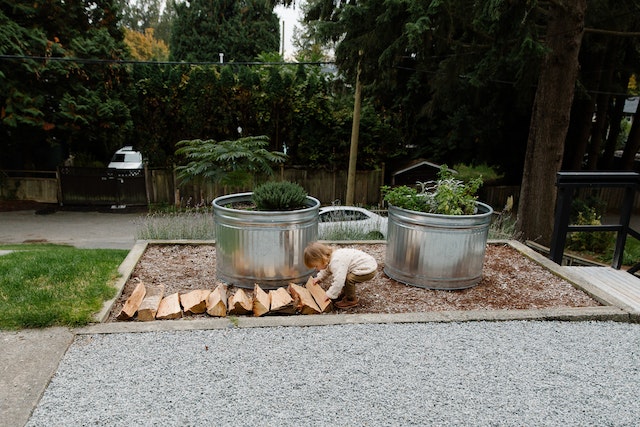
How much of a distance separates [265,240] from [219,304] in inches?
36.3

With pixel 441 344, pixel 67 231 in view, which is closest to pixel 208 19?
pixel 67 231

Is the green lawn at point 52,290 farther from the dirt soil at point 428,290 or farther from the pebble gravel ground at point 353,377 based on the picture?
the pebble gravel ground at point 353,377

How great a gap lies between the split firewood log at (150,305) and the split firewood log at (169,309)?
0.15ft

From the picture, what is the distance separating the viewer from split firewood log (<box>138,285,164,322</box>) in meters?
4.06

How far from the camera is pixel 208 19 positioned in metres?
29.1

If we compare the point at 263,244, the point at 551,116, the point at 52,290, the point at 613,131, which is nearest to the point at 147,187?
the point at 52,290

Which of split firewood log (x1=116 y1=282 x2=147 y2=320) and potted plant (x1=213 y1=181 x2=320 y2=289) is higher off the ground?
potted plant (x1=213 y1=181 x2=320 y2=289)

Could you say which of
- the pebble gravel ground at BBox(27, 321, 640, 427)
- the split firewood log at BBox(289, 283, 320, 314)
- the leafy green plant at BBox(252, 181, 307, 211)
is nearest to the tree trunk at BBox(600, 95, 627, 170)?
the pebble gravel ground at BBox(27, 321, 640, 427)

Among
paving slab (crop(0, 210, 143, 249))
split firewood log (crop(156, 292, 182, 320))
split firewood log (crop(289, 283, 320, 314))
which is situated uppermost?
split firewood log (crop(289, 283, 320, 314))

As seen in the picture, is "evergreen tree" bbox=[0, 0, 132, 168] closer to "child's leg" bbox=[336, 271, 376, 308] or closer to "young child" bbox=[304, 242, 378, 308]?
"young child" bbox=[304, 242, 378, 308]

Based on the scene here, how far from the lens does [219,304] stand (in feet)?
13.9

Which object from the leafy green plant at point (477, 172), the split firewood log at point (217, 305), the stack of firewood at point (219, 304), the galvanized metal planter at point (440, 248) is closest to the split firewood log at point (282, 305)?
the stack of firewood at point (219, 304)

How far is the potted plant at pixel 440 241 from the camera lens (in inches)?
196

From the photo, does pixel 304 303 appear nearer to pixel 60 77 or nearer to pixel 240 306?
pixel 240 306
